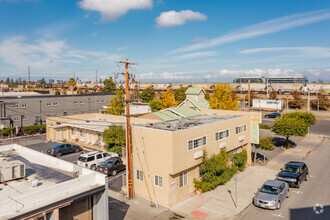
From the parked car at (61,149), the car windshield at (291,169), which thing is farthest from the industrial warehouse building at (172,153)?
the parked car at (61,149)

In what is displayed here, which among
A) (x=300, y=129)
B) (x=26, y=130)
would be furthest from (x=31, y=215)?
(x=26, y=130)

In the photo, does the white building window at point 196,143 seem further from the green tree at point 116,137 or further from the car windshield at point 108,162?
the green tree at point 116,137

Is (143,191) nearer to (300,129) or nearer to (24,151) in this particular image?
(24,151)

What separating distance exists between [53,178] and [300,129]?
3027 cm

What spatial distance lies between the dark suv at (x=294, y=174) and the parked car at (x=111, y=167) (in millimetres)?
14630

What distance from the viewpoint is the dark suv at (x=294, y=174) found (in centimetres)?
2066

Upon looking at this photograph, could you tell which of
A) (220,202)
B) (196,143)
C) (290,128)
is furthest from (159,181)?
(290,128)

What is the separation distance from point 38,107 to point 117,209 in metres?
35.9

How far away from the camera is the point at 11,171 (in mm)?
12328

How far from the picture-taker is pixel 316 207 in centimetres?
Answer: 1719

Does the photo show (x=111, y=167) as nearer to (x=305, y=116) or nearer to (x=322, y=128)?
(x=305, y=116)

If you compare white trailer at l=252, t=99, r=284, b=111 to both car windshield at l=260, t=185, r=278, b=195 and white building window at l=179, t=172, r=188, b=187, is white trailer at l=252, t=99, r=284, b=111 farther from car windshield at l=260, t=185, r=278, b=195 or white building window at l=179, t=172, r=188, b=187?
white building window at l=179, t=172, r=188, b=187

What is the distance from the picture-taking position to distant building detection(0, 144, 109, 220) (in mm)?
9867

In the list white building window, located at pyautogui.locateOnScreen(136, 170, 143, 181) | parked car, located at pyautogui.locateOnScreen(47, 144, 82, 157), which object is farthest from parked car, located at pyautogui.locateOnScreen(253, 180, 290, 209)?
parked car, located at pyautogui.locateOnScreen(47, 144, 82, 157)
